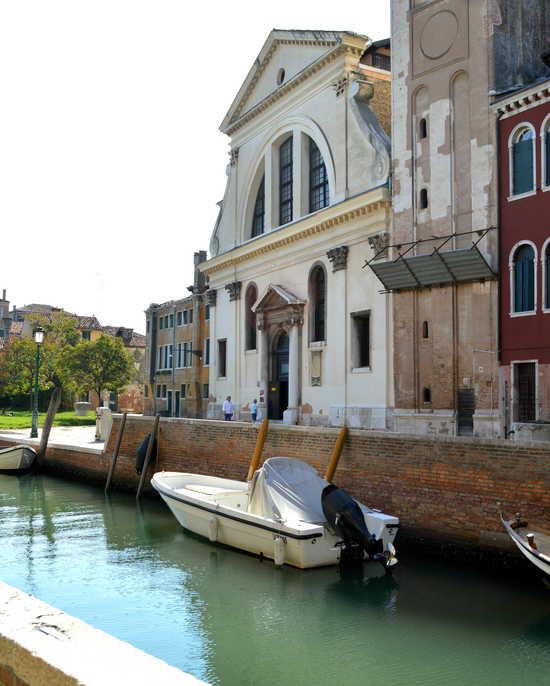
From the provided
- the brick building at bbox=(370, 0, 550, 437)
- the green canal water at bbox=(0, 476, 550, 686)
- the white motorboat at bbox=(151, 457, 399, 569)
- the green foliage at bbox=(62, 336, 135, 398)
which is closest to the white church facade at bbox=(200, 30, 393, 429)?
the brick building at bbox=(370, 0, 550, 437)

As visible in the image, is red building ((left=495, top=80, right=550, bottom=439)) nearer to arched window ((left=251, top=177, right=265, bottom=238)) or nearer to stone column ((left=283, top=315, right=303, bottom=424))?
stone column ((left=283, top=315, right=303, bottom=424))

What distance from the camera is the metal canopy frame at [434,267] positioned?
771 inches

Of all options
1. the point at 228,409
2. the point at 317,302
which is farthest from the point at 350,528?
the point at 228,409

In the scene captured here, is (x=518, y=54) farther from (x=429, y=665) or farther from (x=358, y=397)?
(x=429, y=665)

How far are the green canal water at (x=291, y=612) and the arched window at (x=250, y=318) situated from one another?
1593 centimetres

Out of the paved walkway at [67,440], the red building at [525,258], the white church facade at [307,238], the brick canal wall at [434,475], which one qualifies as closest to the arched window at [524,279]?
the red building at [525,258]

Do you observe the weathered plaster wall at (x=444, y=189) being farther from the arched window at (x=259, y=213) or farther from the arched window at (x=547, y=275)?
the arched window at (x=259, y=213)

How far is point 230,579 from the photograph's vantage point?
13.1 meters

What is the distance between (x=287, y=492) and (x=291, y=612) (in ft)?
11.7

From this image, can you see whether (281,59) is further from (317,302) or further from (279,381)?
(279,381)

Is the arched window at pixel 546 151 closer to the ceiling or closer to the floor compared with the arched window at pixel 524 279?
closer to the ceiling

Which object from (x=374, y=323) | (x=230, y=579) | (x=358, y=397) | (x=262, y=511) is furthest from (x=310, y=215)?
(x=230, y=579)

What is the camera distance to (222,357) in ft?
112

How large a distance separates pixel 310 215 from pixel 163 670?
80.3ft
